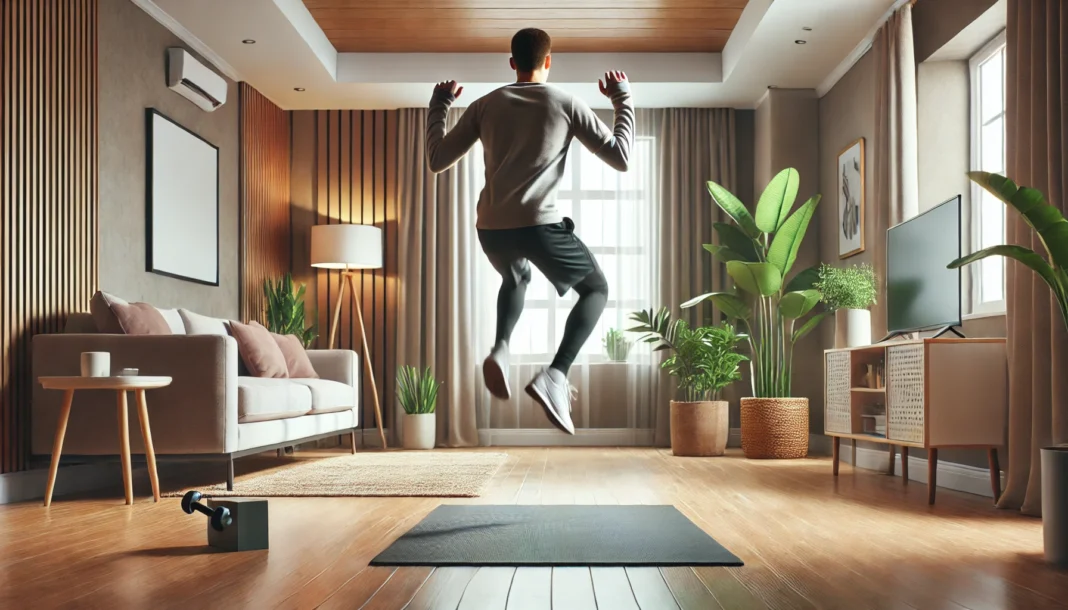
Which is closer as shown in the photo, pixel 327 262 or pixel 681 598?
pixel 681 598

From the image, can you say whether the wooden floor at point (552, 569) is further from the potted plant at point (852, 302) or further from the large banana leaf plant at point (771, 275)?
the large banana leaf plant at point (771, 275)

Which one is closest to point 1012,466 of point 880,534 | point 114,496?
point 880,534

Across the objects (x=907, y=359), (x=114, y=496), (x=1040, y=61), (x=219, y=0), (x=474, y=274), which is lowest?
(x=114, y=496)

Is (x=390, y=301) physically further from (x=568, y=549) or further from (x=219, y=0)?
(x=568, y=549)

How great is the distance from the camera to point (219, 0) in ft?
17.4

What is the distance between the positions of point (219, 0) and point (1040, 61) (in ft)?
13.4

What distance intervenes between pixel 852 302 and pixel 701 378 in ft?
4.97

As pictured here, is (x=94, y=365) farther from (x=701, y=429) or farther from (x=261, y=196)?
(x=701, y=429)

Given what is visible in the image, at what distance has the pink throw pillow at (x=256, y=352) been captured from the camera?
17.9ft

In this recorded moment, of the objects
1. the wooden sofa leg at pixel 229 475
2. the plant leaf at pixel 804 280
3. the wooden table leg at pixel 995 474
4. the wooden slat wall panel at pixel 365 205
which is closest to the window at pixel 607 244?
the wooden slat wall panel at pixel 365 205

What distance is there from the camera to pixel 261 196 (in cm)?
714

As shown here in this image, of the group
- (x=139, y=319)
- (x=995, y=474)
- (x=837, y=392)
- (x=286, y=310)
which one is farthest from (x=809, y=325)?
(x=139, y=319)

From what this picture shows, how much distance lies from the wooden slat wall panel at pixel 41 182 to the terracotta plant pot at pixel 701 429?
147 inches

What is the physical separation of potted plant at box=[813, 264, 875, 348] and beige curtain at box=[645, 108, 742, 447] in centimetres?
197
